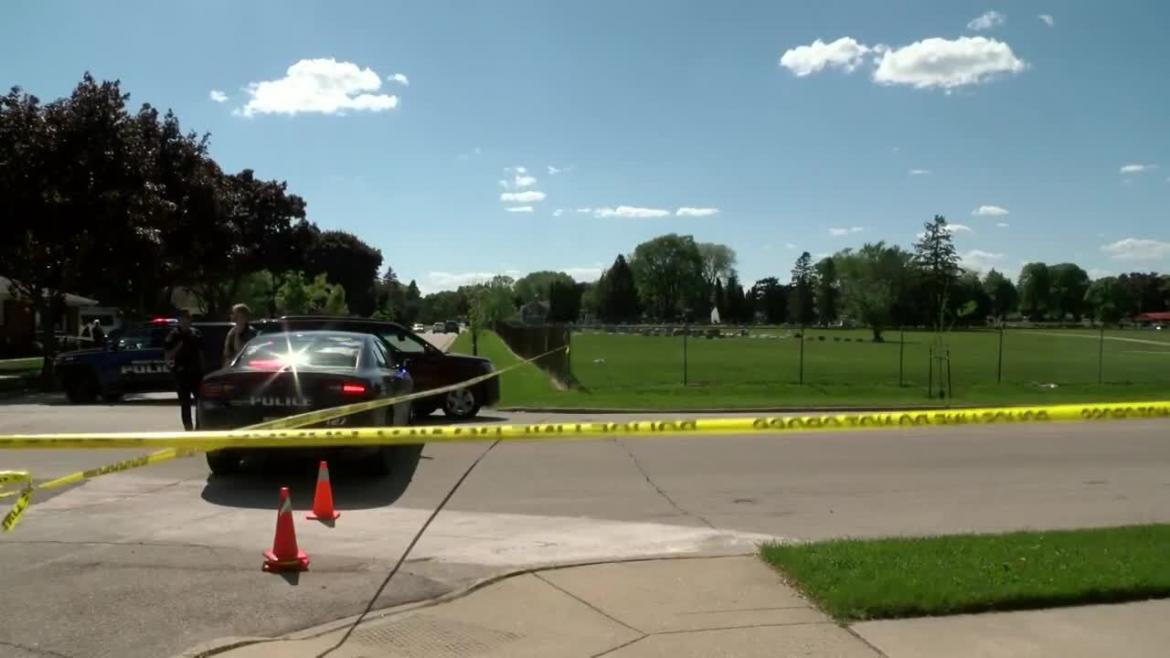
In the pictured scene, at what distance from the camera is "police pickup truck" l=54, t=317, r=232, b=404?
18.4m

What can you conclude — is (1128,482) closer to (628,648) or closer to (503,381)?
(628,648)

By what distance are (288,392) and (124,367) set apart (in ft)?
37.2

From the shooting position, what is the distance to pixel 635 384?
26156mm

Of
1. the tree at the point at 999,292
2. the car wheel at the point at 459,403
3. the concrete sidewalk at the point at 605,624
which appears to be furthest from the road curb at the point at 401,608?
the tree at the point at 999,292

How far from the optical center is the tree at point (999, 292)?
552 ft

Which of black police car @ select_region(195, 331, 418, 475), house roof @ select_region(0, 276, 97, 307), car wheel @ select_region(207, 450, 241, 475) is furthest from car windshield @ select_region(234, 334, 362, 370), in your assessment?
house roof @ select_region(0, 276, 97, 307)

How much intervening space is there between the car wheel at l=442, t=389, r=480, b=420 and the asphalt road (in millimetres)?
3094

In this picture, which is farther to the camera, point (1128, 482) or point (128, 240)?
point (128, 240)

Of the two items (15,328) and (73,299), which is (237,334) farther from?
(73,299)

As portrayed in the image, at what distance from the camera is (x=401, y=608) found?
211 inches

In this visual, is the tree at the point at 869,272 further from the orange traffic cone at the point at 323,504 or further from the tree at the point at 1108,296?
the orange traffic cone at the point at 323,504

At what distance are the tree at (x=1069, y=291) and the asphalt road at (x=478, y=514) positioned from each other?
570 feet

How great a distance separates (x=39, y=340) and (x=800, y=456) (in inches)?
1704

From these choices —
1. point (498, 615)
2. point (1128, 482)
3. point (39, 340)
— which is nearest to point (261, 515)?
point (498, 615)
